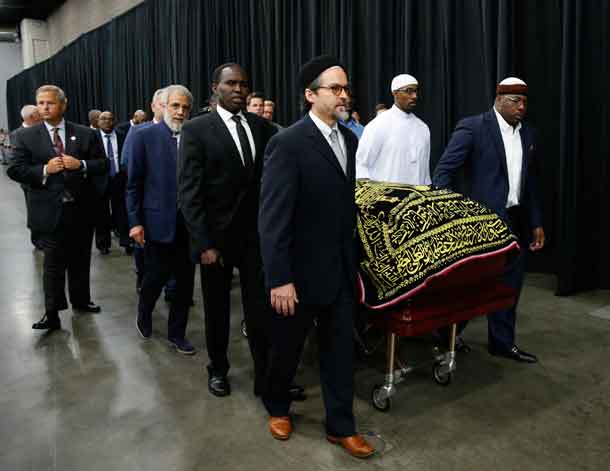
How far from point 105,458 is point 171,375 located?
0.85m

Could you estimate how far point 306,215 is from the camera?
222 centimetres

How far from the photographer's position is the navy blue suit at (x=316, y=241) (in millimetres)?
2184

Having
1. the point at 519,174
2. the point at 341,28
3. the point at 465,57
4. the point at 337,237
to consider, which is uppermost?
the point at 341,28

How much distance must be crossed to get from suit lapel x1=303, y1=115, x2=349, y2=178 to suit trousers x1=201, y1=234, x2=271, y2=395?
27.7 inches

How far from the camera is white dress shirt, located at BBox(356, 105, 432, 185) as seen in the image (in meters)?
4.22

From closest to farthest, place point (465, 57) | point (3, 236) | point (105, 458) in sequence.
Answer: point (105, 458) < point (465, 57) < point (3, 236)

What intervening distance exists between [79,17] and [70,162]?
16.0m

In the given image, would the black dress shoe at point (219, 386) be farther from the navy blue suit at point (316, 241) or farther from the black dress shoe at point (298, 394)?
the navy blue suit at point (316, 241)

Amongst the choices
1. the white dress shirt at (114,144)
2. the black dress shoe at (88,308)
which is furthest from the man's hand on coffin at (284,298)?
the white dress shirt at (114,144)

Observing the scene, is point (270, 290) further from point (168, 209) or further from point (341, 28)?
A: point (341, 28)

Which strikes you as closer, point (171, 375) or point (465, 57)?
point (171, 375)

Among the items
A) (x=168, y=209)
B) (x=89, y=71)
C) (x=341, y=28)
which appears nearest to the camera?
(x=168, y=209)

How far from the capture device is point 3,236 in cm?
812

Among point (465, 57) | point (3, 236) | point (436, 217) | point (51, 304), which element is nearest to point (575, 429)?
point (436, 217)
